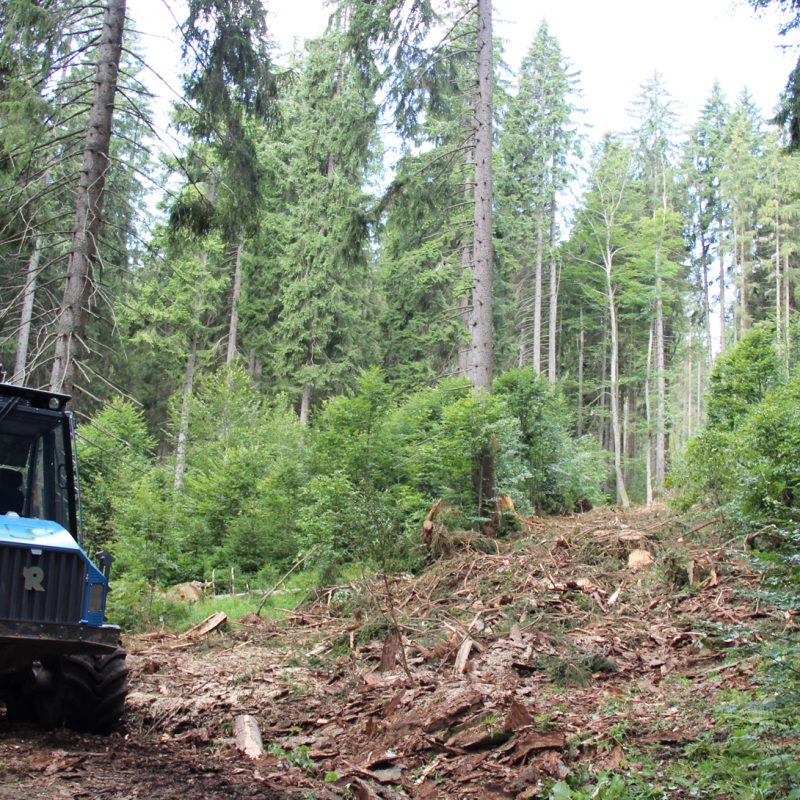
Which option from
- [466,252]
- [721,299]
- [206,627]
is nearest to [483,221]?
[466,252]

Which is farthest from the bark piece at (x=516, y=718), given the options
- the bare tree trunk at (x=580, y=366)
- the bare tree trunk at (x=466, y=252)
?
the bare tree trunk at (x=580, y=366)

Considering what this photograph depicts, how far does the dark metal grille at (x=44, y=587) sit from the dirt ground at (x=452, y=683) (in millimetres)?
936

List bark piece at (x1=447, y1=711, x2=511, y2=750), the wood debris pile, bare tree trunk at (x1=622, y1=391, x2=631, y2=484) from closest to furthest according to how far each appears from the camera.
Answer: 1. the wood debris pile
2. bark piece at (x1=447, y1=711, x2=511, y2=750)
3. bare tree trunk at (x1=622, y1=391, x2=631, y2=484)

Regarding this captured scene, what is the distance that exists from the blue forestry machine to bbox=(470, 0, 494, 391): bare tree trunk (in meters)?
8.24

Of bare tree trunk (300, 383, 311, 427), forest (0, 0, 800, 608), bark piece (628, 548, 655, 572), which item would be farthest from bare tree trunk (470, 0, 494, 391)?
bare tree trunk (300, 383, 311, 427)

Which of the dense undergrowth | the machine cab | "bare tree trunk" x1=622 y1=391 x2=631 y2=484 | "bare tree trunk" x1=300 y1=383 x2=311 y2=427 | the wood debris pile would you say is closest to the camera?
the wood debris pile

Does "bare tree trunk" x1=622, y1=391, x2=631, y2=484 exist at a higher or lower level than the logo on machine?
higher

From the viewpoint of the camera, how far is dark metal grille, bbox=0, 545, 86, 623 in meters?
4.99

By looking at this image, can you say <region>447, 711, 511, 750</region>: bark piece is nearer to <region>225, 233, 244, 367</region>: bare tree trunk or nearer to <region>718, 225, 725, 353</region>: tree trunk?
<region>225, 233, 244, 367</region>: bare tree trunk

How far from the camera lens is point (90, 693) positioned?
18.5ft

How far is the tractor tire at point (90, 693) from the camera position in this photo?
18.4ft

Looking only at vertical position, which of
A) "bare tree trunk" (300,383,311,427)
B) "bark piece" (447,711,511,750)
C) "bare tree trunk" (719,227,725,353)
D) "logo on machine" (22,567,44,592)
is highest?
"bare tree trunk" (719,227,725,353)

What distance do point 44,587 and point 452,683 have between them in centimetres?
343

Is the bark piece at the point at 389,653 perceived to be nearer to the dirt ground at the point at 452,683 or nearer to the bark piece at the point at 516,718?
the dirt ground at the point at 452,683
